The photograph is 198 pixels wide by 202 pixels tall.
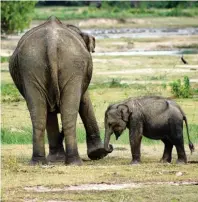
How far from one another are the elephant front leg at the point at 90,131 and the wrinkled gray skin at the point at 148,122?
72cm

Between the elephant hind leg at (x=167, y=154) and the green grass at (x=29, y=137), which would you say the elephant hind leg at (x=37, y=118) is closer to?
the elephant hind leg at (x=167, y=154)

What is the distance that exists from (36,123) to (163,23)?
45.3m

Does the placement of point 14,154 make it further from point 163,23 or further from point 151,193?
point 163,23

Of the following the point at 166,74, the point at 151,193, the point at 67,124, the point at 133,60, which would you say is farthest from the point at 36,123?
the point at 133,60

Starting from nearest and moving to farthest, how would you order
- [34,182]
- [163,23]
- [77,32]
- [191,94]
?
1. [34,182]
2. [77,32]
3. [191,94]
4. [163,23]

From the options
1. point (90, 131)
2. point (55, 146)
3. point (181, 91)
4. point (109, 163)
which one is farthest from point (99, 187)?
point (181, 91)

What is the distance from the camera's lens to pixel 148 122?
39.9 ft

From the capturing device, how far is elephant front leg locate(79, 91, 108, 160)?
1293cm

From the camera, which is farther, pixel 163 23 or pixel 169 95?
pixel 163 23

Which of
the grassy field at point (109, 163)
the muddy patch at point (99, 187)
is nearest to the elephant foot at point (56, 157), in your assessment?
the grassy field at point (109, 163)

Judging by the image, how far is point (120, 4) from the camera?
7044 cm

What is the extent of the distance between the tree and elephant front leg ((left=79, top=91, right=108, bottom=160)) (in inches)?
1106

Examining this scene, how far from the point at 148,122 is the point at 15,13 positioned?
29486mm

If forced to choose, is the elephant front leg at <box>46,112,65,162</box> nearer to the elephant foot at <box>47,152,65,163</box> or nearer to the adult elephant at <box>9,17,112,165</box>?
the elephant foot at <box>47,152,65,163</box>
